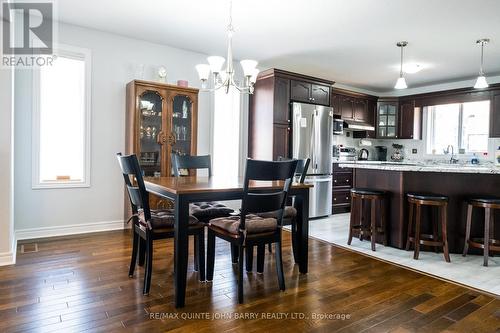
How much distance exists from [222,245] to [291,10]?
2642 millimetres

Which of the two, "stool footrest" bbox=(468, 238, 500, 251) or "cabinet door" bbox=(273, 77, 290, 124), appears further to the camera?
"cabinet door" bbox=(273, 77, 290, 124)

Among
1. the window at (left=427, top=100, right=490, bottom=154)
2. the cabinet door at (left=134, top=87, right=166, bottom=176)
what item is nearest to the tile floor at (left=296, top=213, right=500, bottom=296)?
the cabinet door at (left=134, top=87, right=166, bottom=176)

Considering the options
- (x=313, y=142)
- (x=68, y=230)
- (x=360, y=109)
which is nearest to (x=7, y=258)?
(x=68, y=230)

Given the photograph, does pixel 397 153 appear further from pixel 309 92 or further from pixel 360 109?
pixel 309 92

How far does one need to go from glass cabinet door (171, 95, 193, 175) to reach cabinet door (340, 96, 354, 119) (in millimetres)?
3299

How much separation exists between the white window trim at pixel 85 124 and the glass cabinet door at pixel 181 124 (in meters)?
1.04

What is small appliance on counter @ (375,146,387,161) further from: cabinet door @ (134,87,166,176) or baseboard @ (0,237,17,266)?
baseboard @ (0,237,17,266)

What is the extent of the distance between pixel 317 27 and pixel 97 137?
303 cm

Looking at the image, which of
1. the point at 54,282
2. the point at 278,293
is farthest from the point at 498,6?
the point at 54,282

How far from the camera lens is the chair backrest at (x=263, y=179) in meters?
2.15

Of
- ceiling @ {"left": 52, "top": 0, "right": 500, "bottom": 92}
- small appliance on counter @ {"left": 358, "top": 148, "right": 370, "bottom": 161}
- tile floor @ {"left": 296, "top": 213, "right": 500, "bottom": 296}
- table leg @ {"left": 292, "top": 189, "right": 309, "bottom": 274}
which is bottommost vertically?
tile floor @ {"left": 296, "top": 213, "right": 500, "bottom": 296}

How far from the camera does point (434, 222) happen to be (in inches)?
137

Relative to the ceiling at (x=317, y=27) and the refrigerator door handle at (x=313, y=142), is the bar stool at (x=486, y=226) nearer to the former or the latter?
the ceiling at (x=317, y=27)

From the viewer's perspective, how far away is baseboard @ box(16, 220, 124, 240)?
3684mm
